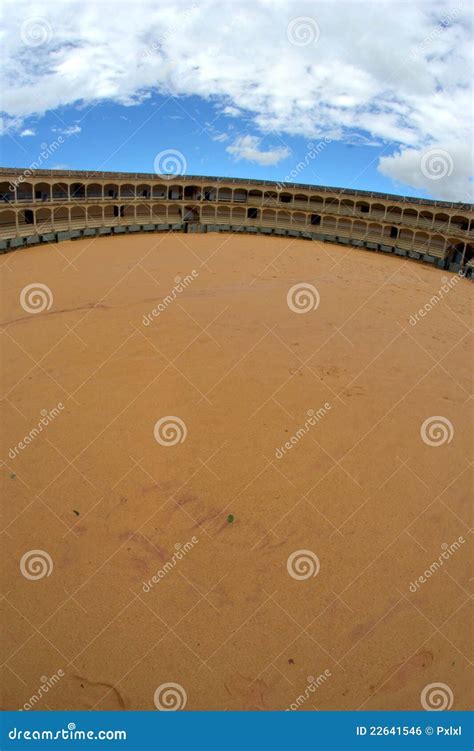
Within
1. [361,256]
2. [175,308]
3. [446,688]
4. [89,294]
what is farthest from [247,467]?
[361,256]

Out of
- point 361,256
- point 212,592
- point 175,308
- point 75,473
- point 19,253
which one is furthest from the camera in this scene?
point 361,256

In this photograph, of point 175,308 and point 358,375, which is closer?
point 358,375

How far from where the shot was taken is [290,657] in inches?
318

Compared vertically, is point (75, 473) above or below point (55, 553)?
above

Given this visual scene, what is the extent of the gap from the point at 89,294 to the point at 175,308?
4.72 m

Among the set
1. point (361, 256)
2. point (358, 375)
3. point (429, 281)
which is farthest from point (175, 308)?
point (361, 256)

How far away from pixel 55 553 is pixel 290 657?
4851 mm

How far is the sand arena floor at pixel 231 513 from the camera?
25.9 feet

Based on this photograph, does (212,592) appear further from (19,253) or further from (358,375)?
(19,253)

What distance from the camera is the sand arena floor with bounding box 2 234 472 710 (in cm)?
789

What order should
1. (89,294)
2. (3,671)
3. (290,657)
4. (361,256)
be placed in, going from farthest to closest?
(361,256) < (89,294) < (290,657) < (3,671)

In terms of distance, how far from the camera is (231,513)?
34.9 feet

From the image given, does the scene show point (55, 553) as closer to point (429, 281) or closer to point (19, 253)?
point (19, 253)

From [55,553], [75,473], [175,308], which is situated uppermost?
[175,308]
